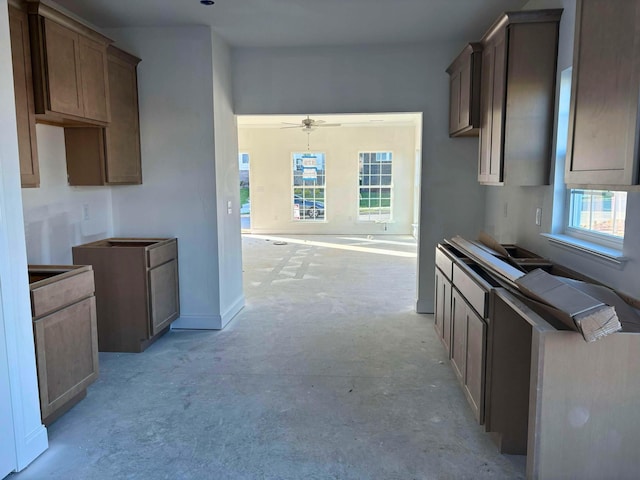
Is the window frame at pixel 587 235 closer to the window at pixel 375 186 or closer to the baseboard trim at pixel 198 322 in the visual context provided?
the baseboard trim at pixel 198 322

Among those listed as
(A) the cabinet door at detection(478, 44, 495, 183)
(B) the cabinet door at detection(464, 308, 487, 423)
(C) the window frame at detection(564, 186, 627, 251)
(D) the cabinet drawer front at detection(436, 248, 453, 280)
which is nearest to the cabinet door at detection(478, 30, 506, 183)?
(A) the cabinet door at detection(478, 44, 495, 183)

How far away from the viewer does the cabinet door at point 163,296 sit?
3.76 meters

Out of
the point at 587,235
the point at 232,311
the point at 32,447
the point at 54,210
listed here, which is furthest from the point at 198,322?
the point at 587,235

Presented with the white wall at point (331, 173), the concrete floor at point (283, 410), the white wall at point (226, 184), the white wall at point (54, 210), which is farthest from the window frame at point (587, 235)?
the white wall at point (331, 173)

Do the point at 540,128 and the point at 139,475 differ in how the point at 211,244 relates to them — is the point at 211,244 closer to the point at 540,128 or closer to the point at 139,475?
the point at 139,475

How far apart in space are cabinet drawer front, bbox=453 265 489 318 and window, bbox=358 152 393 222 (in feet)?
28.2

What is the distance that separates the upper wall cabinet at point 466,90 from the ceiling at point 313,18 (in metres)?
0.32

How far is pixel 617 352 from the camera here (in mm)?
1668

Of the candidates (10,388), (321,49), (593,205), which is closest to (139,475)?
(10,388)

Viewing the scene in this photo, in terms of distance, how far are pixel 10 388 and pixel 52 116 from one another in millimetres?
1758

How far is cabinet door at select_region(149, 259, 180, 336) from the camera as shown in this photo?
376 cm

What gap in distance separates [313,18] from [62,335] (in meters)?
2.98

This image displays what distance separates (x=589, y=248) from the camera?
7.94ft

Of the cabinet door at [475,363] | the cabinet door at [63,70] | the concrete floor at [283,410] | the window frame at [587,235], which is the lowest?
the concrete floor at [283,410]
